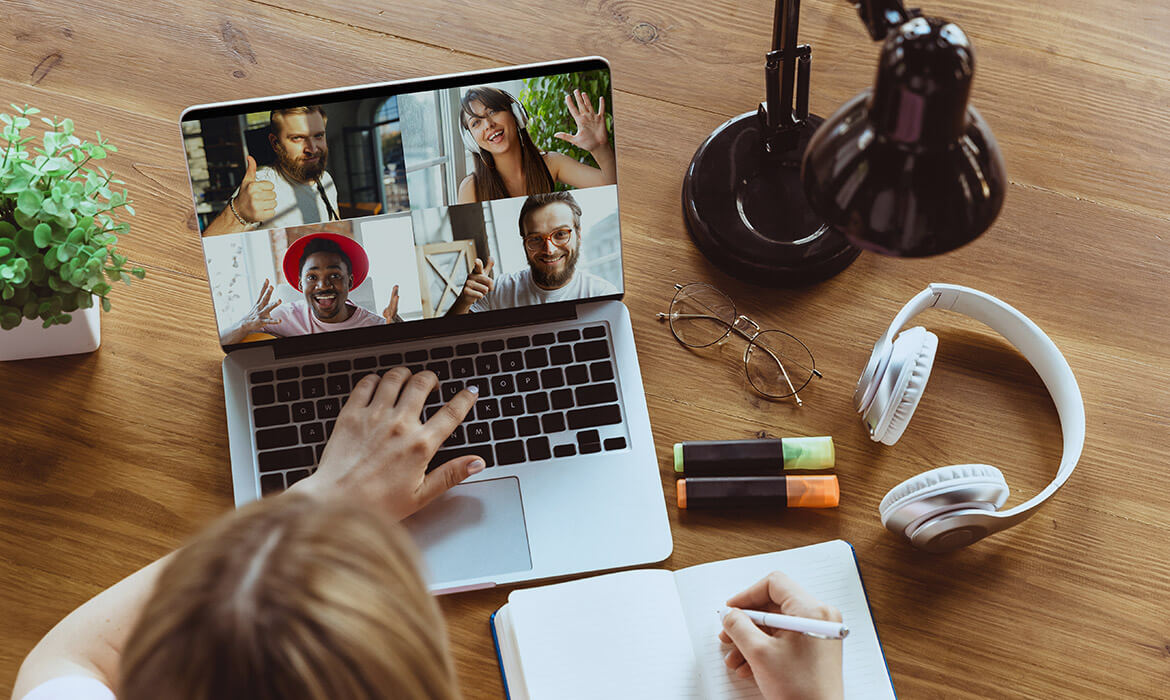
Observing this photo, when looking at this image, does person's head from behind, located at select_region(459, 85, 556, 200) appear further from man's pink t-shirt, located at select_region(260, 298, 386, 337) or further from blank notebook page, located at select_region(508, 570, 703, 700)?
blank notebook page, located at select_region(508, 570, 703, 700)

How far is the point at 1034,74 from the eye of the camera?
1070 millimetres

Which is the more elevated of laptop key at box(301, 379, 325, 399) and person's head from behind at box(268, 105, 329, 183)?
person's head from behind at box(268, 105, 329, 183)

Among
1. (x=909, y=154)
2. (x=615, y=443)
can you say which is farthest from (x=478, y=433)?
(x=909, y=154)

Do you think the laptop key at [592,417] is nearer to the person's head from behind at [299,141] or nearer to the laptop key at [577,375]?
the laptop key at [577,375]

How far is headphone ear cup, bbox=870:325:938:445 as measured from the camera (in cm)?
82

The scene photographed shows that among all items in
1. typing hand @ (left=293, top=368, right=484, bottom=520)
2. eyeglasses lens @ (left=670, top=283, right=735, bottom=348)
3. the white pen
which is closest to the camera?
the white pen

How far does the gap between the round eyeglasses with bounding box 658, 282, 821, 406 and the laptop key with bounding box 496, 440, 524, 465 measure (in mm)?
197

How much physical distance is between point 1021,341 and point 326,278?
25.9 inches

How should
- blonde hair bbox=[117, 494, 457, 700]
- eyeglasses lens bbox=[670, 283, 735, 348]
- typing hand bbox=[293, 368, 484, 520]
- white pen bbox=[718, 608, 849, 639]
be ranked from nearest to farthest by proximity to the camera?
blonde hair bbox=[117, 494, 457, 700] → white pen bbox=[718, 608, 849, 639] → typing hand bbox=[293, 368, 484, 520] → eyeglasses lens bbox=[670, 283, 735, 348]

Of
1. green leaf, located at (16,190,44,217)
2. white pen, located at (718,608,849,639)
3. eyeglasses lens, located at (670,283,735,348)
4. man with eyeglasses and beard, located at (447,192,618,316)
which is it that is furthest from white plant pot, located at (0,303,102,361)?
white pen, located at (718,608,849,639)

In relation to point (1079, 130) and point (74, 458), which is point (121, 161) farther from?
point (1079, 130)

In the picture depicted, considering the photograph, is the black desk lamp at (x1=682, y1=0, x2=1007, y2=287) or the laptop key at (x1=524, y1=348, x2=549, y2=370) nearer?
the black desk lamp at (x1=682, y1=0, x2=1007, y2=287)

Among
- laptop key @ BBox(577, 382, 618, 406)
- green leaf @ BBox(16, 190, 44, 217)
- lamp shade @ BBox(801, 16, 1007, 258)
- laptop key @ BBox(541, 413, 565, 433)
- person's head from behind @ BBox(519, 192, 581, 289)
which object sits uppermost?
lamp shade @ BBox(801, 16, 1007, 258)

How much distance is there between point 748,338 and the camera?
3.14 feet
